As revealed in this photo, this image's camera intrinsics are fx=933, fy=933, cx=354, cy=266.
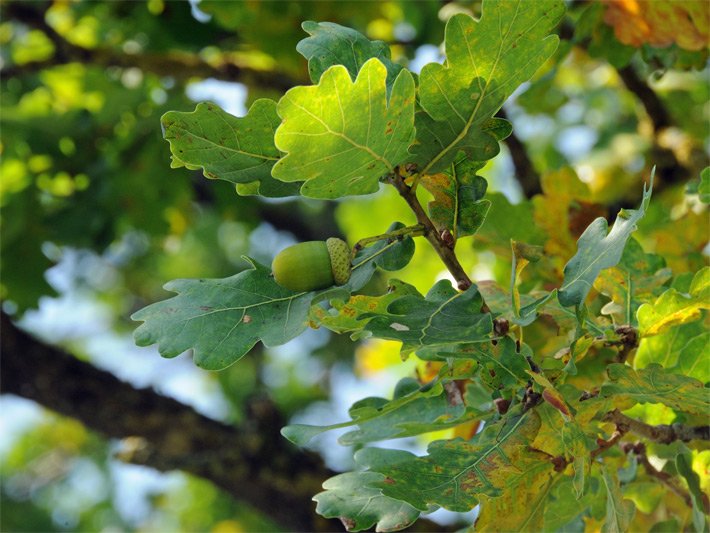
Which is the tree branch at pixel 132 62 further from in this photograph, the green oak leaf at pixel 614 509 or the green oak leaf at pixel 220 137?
the green oak leaf at pixel 614 509

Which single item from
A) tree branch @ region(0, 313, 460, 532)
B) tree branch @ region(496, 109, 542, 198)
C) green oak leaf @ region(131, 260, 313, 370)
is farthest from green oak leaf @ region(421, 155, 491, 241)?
tree branch @ region(0, 313, 460, 532)

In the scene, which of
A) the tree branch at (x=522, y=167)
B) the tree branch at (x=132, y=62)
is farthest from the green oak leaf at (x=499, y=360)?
the tree branch at (x=132, y=62)

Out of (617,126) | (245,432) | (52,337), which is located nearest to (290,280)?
(245,432)

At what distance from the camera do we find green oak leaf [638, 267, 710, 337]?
0.91 metres

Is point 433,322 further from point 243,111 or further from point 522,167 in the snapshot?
point 243,111

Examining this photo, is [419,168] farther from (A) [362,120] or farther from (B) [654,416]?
(B) [654,416]

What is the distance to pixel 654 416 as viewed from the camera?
1.10 m

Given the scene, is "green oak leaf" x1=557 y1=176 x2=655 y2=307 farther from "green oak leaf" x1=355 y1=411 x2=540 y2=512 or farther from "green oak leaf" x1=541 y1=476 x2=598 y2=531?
"green oak leaf" x1=541 y1=476 x2=598 y2=531

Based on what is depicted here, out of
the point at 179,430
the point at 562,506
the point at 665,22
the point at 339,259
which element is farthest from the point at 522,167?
the point at 339,259

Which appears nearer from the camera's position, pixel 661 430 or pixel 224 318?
pixel 224 318

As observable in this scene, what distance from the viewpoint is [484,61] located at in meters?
0.87

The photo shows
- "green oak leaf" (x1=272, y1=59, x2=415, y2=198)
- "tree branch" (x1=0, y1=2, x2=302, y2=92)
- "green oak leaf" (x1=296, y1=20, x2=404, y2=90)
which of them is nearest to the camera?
"green oak leaf" (x1=272, y1=59, x2=415, y2=198)

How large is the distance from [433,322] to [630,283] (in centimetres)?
31

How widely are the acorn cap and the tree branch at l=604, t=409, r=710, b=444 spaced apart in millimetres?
312
